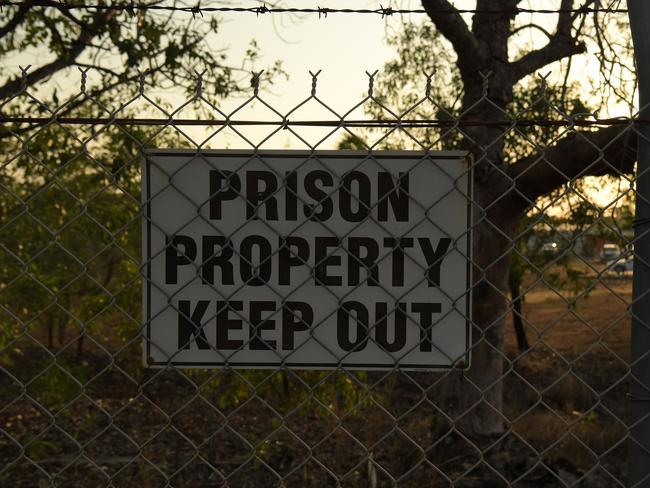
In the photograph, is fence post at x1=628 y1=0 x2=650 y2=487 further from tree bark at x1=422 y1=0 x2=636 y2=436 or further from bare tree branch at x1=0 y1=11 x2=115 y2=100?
bare tree branch at x1=0 y1=11 x2=115 y2=100

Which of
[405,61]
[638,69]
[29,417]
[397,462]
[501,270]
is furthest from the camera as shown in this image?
[29,417]

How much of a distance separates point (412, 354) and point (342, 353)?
0.63ft

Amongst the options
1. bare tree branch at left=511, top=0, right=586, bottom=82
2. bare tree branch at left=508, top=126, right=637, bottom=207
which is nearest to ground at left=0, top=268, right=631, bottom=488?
bare tree branch at left=508, top=126, right=637, bottom=207

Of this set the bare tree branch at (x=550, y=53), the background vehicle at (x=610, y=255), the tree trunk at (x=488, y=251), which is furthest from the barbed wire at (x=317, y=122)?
the bare tree branch at (x=550, y=53)

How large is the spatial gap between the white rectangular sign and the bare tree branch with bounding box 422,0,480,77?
14.2ft

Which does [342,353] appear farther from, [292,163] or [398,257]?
[292,163]

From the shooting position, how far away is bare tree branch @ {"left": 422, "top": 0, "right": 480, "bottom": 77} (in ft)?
19.9

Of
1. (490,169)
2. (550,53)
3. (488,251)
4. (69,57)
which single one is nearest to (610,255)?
(550,53)

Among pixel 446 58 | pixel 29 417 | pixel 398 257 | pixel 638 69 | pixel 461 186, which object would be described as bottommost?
Result: pixel 29 417

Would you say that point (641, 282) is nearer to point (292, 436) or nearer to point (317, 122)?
point (317, 122)

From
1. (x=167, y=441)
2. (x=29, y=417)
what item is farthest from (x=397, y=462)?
(x=29, y=417)

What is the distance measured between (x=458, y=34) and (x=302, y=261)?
488 centimetres

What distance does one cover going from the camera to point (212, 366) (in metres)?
1.99

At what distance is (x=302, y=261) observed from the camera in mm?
2002
